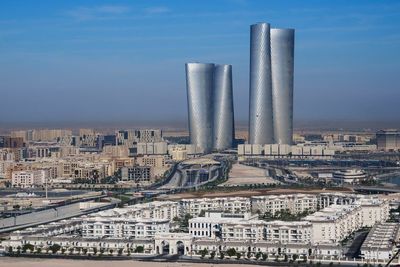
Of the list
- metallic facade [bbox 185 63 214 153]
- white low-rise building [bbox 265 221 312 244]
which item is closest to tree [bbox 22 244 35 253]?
white low-rise building [bbox 265 221 312 244]

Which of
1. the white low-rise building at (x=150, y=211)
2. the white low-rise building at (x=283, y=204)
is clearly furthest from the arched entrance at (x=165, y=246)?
the white low-rise building at (x=283, y=204)

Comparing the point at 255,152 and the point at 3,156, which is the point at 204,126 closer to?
the point at 255,152

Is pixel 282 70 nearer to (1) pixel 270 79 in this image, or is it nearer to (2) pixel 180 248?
(1) pixel 270 79

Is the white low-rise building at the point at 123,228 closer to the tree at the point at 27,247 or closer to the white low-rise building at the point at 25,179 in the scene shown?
the tree at the point at 27,247

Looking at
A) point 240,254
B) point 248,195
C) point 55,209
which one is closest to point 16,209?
point 55,209

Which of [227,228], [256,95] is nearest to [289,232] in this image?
[227,228]

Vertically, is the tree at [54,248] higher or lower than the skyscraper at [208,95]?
lower

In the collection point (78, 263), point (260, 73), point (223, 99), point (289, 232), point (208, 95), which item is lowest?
point (78, 263)
